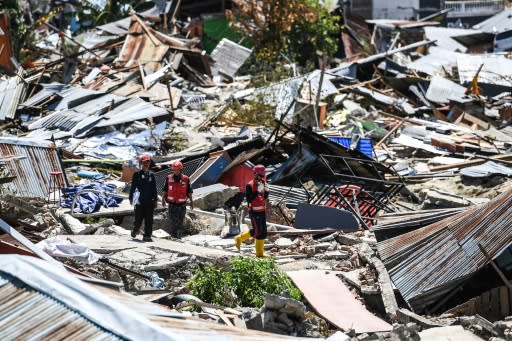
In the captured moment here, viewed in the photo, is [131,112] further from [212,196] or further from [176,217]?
[176,217]

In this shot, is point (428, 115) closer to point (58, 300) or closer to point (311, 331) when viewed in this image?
point (311, 331)

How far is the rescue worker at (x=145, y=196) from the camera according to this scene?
1280 cm

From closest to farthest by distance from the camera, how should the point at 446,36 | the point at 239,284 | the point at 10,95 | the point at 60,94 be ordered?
the point at 239,284 < the point at 10,95 < the point at 60,94 < the point at 446,36

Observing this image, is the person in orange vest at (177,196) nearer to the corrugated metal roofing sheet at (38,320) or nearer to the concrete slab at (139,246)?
the concrete slab at (139,246)

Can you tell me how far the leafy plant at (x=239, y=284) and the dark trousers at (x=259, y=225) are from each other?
1893 millimetres

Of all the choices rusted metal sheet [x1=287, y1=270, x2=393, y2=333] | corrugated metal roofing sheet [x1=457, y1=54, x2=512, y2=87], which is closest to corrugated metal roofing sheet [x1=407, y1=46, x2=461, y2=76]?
corrugated metal roofing sheet [x1=457, y1=54, x2=512, y2=87]

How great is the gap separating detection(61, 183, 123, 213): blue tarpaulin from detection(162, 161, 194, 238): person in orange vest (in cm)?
153

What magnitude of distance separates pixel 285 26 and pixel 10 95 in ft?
33.0

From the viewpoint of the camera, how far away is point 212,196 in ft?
52.2

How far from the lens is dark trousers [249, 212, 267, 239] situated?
40.0ft

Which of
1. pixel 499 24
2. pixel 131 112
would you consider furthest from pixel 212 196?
pixel 499 24

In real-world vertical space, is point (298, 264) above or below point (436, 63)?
above

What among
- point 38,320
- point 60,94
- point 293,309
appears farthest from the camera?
point 60,94

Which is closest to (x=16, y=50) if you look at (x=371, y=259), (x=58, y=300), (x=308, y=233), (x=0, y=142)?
(x=0, y=142)
